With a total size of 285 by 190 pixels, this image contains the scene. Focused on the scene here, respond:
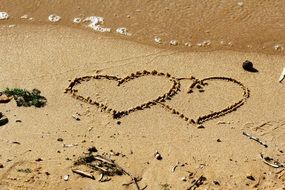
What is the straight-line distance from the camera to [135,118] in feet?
27.2

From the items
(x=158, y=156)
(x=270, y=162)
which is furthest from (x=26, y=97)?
(x=270, y=162)

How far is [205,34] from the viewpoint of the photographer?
407 inches

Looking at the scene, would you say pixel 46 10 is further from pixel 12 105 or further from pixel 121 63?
pixel 12 105

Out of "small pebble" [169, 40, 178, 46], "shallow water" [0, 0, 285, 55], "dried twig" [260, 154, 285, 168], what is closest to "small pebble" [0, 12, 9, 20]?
"shallow water" [0, 0, 285, 55]

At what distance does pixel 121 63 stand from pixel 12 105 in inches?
78.8

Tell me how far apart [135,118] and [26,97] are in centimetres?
167

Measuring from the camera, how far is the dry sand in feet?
23.9

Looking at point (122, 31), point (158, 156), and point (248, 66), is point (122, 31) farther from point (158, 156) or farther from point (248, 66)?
point (158, 156)

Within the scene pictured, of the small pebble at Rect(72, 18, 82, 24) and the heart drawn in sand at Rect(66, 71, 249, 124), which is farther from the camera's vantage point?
the small pebble at Rect(72, 18, 82, 24)

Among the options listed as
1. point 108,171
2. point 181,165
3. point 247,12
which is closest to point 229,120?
point 181,165

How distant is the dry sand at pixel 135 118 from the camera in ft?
23.9

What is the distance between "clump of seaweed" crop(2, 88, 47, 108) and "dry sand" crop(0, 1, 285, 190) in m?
0.11

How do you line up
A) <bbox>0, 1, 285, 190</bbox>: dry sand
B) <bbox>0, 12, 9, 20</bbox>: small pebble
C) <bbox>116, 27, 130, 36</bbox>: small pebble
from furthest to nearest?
<bbox>0, 12, 9, 20</bbox>: small pebble < <bbox>116, 27, 130, 36</bbox>: small pebble < <bbox>0, 1, 285, 190</bbox>: dry sand

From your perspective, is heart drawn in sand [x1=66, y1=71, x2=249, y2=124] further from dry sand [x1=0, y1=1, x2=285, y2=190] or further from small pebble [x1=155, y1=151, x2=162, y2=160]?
small pebble [x1=155, y1=151, x2=162, y2=160]
